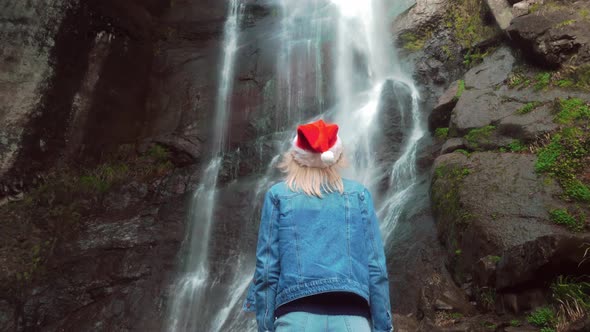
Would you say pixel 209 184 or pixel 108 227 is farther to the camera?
pixel 209 184

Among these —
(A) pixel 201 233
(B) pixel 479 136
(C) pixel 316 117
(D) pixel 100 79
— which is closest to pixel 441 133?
(B) pixel 479 136

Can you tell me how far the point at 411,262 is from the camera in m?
6.64

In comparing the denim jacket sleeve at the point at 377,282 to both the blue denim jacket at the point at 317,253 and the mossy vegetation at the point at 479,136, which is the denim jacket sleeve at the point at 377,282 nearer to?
the blue denim jacket at the point at 317,253

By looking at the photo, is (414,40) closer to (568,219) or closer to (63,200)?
(568,219)

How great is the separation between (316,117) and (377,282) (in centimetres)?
1063

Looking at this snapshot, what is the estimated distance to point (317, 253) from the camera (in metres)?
2.13

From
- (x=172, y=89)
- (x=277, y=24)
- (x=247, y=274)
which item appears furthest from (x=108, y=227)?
(x=277, y=24)

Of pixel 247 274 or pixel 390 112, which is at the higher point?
pixel 390 112

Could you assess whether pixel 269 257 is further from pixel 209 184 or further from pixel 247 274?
pixel 209 184

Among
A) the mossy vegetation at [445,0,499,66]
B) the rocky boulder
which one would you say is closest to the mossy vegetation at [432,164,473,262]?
the rocky boulder

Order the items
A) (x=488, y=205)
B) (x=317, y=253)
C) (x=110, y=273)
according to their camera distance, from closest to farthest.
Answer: (x=317, y=253)
(x=488, y=205)
(x=110, y=273)

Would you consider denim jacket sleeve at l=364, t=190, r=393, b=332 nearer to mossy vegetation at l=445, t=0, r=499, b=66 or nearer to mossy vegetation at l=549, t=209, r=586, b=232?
mossy vegetation at l=549, t=209, r=586, b=232

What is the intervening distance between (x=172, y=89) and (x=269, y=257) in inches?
501

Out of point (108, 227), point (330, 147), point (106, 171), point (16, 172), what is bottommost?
point (330, 147)
